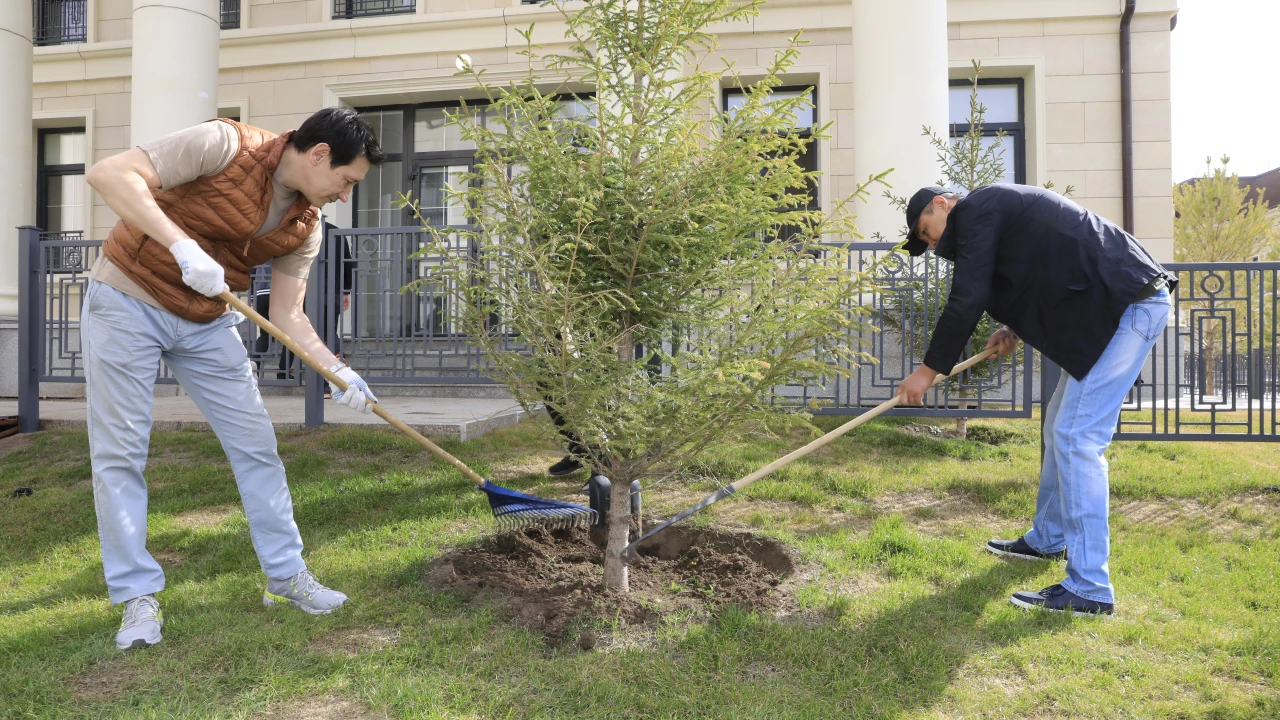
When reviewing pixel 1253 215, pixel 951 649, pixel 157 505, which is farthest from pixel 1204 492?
pixel 1253 215

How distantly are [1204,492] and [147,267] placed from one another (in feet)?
18.4

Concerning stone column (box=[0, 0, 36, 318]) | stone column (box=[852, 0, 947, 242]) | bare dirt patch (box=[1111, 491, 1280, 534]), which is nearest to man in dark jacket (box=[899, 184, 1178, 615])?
bare dirt patch (box=[1111, 491, 1280, 534])

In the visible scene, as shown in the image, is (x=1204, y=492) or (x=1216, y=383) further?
(x=1216, y=383)

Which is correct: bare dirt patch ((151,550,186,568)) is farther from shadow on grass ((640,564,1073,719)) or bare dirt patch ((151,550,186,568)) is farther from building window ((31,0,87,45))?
building window ((31,0,87,45))

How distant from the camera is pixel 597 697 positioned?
249cm

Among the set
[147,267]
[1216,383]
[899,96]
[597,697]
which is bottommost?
[597,697]

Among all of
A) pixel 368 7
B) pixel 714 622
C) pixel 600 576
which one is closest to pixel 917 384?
pixel 714 622

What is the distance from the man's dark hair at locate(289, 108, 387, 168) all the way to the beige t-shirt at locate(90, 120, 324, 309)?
22cm

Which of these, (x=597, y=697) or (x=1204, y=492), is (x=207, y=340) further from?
(x=1204, y=492)

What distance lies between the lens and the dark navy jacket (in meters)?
3.25

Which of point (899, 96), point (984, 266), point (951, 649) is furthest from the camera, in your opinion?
point (899, 96)

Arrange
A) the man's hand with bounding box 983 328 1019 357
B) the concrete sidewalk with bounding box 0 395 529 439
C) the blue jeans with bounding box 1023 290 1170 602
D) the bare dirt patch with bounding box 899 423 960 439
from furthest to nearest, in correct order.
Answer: the bare dirt patch with bounding box 899 423 960 439 < the concrete sidewalk with bounding box 0 395 529 439 < the man's hand with bounding box 983 328 1019 357 < the blue jeans with bounding box 1023 290 1170 602

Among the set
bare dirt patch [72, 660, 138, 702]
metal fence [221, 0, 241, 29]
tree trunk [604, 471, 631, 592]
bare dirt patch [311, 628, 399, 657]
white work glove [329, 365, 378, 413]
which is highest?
metal fence [221, 0, 241, 29]

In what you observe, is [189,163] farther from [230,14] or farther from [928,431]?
[230,14]
